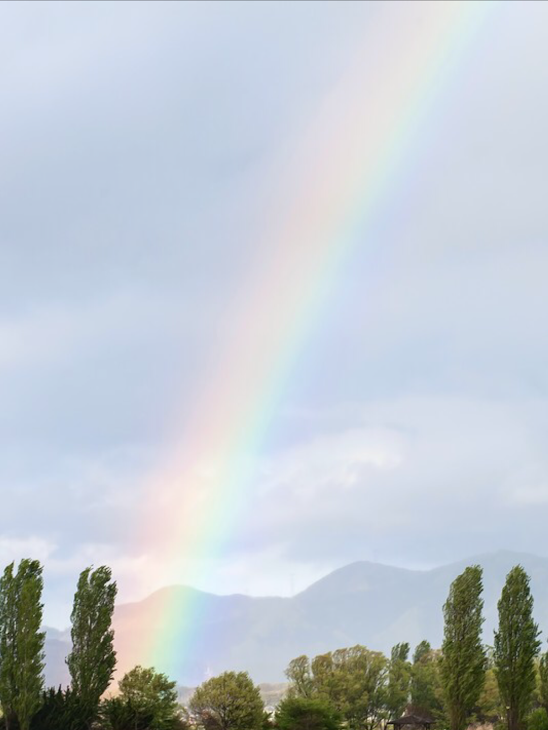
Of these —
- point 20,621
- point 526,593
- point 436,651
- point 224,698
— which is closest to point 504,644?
point 526,593

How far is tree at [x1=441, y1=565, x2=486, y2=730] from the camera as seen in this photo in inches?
2569

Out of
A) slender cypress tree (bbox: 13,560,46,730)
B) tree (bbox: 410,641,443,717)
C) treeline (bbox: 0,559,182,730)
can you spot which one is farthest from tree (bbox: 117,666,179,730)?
tree (bbox: 410,641,443,717)

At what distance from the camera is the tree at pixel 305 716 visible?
7156 centimetres

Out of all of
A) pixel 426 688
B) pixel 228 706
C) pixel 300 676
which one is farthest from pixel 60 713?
pixel 426 688

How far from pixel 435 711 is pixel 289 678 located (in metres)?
17.6

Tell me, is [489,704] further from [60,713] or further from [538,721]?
[60,713]

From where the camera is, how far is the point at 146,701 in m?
64.4

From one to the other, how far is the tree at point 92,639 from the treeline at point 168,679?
0.07 metres

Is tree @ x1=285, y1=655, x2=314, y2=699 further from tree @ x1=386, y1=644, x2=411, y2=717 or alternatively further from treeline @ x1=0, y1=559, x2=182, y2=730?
treeline @ x1=0, y1=559, x2=182, y2=730

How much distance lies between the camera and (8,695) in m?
57.9

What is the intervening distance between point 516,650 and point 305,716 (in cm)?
1773

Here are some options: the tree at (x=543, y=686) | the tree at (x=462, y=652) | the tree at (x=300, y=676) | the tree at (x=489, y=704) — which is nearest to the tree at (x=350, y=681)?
the tree at (x=300, y=676)

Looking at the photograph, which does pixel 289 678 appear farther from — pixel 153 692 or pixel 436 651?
pixel 153 692

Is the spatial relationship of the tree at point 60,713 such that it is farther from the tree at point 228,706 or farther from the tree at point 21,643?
the tree at point 228,706
